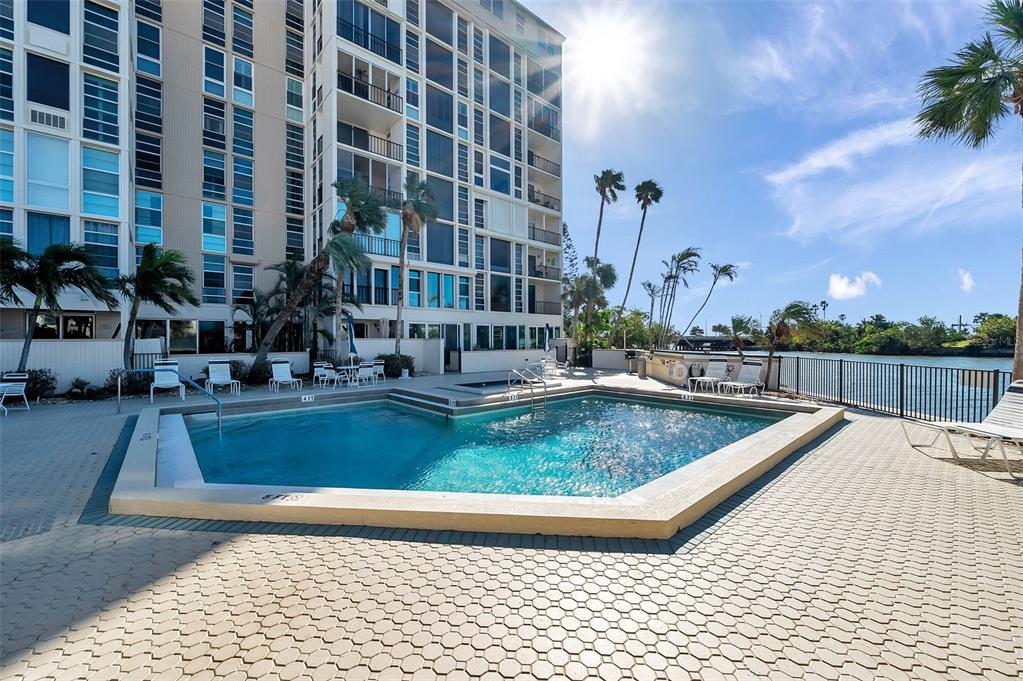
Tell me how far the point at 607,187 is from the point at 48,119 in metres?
27.0

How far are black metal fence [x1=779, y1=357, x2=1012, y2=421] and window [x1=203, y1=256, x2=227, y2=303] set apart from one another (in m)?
23.7

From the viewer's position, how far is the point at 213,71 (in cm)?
1928

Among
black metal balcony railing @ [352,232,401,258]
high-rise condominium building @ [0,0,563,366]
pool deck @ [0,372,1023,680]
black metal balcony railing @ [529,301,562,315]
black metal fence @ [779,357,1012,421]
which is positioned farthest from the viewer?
black metal balcony railing @ [529,301,562,315]

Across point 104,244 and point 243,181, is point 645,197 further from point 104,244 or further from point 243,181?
point 104,244

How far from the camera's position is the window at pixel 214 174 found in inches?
749

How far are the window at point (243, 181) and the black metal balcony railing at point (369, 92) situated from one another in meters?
6.58

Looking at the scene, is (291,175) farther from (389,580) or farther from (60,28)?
(389,580)

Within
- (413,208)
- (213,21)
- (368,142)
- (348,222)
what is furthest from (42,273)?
(213,21)

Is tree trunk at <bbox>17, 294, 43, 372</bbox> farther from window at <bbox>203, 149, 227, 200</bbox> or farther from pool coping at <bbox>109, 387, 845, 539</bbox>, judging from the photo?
pool coping at <bbox>109, 387, 845, 539</bbox>

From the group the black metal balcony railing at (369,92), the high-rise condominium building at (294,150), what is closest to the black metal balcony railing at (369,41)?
the high-rise condominium building at (294,150)

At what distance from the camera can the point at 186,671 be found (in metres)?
1.92

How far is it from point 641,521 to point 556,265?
80.9 ft

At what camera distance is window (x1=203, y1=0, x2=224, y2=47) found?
19125 millimetres

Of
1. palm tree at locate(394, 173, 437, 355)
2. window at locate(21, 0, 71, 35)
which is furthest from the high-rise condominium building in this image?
palm tree at locate(394, 173, 437, 355)
